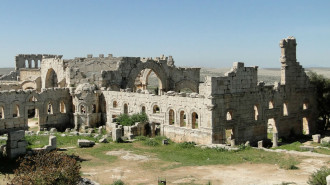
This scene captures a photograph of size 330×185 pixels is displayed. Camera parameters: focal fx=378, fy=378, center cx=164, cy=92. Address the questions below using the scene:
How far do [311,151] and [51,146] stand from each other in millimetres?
13126

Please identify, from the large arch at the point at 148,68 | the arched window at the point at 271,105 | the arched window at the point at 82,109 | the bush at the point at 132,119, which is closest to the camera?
the bush at the point at 132,119

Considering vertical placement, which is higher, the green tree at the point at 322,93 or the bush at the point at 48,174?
the green tree at the point at 322,93

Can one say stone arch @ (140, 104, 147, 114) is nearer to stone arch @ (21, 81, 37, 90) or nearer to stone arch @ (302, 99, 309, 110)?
stone arch @ (302, 99, 309, 110)

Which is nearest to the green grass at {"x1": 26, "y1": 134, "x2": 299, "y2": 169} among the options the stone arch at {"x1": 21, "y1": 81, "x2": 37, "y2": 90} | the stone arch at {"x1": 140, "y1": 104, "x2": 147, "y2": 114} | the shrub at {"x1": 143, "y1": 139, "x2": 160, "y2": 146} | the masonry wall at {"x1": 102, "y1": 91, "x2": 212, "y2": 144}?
the shrub at {"x1": 143, "y1": 139, "x2": 160, "y2": 146}

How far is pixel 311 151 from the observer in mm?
19516

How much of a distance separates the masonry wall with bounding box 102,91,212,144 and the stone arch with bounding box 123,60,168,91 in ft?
15.2

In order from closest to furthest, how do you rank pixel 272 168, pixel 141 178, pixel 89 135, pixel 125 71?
pixel 141 178 → pixel 272 168 → pixel 89 135 → pixel 125 71

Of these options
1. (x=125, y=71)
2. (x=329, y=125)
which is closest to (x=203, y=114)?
(x=125, y=71)

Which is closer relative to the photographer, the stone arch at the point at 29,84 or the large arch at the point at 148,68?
the large arch at the point at 148,68

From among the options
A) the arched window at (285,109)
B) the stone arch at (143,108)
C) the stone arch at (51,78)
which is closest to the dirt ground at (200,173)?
the stone arch at (143,108)

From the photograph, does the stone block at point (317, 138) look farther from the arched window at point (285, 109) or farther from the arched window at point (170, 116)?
the arched window at point (170, 116)

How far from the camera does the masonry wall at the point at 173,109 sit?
69.4 feet

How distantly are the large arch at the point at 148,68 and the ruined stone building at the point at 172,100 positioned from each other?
8 centimetres

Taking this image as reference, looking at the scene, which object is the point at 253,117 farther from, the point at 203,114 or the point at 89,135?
the point at 89,135
